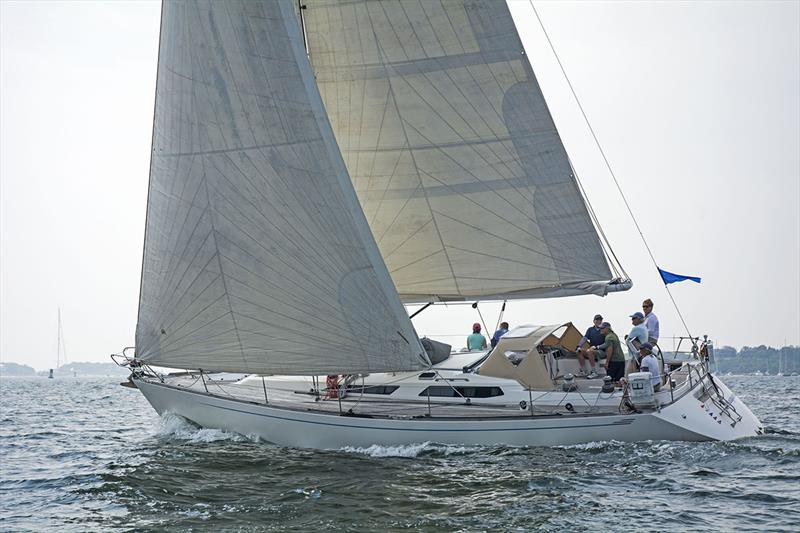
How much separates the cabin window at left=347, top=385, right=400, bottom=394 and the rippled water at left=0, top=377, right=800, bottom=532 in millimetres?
1848

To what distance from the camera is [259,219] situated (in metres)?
14.5

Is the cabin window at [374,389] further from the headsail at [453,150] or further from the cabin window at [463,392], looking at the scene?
the headsail at [453,150]

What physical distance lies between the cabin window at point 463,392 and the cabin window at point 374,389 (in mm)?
665

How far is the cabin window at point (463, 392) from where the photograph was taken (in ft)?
48.9

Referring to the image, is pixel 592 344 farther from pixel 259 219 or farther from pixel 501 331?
pixel 259 219

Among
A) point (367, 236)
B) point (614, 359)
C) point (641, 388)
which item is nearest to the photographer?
point (641, 388)

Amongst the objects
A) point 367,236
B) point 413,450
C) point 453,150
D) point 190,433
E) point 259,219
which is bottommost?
point 413,450

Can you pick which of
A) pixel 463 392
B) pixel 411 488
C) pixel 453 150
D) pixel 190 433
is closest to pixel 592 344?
pixel 463 392

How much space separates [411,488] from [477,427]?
2.42 m

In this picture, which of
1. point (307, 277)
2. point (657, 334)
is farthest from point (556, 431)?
point (307, 277)

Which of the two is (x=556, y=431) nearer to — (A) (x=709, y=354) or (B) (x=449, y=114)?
(A) (x=709, y=354)

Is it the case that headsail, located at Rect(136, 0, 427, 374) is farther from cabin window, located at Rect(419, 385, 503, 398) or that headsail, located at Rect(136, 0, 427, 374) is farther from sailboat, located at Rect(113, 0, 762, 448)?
cabin window, located at Rect(419, 385, 503, 398)

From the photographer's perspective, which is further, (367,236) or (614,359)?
(614,359)

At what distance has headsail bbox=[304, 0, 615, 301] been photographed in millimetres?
16797
